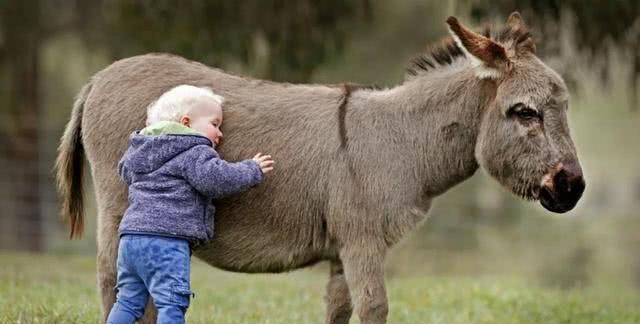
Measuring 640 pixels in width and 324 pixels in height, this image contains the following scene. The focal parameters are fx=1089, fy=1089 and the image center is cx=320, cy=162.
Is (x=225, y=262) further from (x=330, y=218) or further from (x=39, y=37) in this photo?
(x=39, y=37)

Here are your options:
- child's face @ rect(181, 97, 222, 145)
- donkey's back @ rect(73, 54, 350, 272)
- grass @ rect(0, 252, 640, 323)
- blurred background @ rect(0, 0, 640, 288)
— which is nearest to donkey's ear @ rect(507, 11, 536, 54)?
donkey's back @ rect(73, 54, 350, 272)

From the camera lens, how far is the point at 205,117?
580cm

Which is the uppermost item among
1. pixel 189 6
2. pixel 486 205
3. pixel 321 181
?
pixel 189 6

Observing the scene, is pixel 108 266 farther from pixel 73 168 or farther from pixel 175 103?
pixel 175 103

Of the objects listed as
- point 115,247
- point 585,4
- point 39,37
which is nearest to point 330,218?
point 115,247

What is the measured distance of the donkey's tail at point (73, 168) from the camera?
257 inches

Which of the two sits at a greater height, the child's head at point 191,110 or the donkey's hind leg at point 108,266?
the child's head at point 191,110

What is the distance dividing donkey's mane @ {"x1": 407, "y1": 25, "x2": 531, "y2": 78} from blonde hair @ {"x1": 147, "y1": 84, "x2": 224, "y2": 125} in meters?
1.29

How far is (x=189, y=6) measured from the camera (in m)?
13.8

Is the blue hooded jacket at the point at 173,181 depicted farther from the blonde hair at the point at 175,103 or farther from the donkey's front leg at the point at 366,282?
the donkey's front leg at the point at 366,282

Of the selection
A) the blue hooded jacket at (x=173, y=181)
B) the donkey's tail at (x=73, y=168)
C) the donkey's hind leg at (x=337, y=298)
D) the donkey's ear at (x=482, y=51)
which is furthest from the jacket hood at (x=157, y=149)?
the donkey's ear at (x=482, y=51)

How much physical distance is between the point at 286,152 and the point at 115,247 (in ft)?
3.59

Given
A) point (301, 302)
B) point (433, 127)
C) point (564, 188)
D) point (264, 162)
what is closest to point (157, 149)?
point (264, 162)

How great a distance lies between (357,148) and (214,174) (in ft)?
3.02
